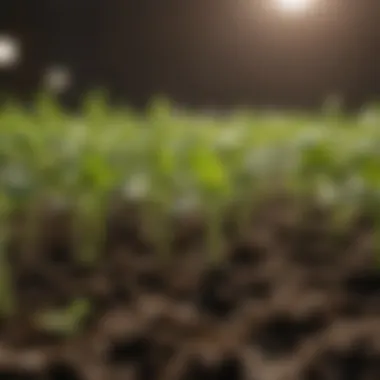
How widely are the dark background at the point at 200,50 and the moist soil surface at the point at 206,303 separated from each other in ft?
0.46

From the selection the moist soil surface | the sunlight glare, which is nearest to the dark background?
the sunlight glare

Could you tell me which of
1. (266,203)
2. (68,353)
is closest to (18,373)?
(68,353)

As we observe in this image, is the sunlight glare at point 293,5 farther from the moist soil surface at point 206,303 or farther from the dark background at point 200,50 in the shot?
the moist soil surface at point 206,303

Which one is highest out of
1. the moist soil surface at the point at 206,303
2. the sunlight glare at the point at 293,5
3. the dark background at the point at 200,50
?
the sunlight glare at the point at 293,5

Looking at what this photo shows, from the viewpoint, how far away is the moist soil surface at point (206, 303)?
0.69m

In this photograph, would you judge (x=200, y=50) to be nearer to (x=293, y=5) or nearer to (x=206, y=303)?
(x=293, y=5)

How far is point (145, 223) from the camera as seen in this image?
80cm

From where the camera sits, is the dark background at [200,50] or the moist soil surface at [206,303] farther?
the dark background at [200,50]

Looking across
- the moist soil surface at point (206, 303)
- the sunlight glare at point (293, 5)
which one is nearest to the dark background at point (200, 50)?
the sunlight glare at point (293, 5)

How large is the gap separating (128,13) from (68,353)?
382 mm

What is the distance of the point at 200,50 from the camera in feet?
2.95

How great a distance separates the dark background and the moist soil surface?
0.46 feet

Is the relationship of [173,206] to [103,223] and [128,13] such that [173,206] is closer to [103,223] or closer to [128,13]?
[103,223]

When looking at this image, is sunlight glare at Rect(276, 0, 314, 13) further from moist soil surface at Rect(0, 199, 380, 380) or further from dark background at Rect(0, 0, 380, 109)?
moist soil surface at Rect(0, 199, 380, 380)
